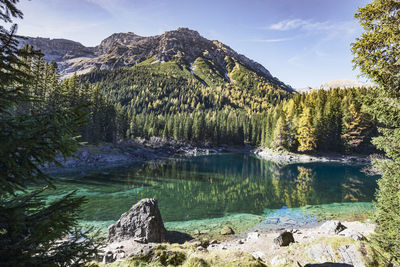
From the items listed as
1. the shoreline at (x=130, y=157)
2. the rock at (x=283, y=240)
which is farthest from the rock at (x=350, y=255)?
the shoreline at (x=130, y=157)

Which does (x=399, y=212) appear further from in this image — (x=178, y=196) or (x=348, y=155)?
(x=348, y=155)

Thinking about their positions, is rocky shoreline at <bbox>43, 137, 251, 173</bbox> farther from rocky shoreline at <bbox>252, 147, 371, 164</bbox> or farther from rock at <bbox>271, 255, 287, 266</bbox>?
rocky shoreline at <bbox>252, 147, 371, 164</bbox>

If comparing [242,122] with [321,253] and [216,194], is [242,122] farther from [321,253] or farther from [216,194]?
[321,253]

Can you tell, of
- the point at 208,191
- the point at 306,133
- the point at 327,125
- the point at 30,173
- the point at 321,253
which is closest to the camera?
the point at 30,173

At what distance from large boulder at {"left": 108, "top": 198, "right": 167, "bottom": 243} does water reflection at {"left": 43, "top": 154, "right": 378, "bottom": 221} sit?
16.8ft

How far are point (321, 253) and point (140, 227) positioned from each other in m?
10.9

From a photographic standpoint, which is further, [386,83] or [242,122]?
[242,122]

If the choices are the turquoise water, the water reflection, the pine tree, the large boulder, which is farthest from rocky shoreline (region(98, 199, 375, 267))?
the pine tree

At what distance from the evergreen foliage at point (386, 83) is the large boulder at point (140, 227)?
12.2 m

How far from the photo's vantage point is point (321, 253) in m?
8.97

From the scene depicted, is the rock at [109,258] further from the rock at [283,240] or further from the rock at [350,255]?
the rock at [350,255]

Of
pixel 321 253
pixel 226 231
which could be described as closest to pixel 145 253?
pixel 321 253

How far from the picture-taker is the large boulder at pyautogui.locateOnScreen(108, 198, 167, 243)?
13.5 m

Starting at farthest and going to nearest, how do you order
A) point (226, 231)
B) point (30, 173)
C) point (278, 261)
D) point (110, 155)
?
point (110, 155), point (226, 231), point (278, 261), point (30, 173)
